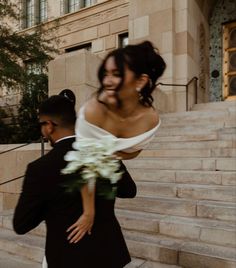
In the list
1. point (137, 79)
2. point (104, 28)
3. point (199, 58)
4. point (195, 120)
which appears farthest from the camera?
point (104, 28)

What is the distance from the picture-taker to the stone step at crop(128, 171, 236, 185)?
4.77 metres

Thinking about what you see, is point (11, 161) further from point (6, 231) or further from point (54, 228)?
point (54, 228)

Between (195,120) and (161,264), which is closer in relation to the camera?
(161,264)

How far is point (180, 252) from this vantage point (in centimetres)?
349

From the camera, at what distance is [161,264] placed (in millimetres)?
3553

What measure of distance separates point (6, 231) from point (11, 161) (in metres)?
1.97

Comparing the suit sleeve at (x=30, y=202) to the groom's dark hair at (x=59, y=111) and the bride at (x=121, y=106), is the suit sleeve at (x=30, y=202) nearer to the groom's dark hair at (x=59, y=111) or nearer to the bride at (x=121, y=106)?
the bride at (x=121, y=106)

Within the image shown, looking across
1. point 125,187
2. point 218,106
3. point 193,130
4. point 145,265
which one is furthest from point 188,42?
point 125,187

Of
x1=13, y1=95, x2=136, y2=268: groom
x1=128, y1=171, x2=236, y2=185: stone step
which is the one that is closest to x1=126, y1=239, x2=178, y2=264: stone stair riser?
x1=128, y1=171, x2=236, y2=185: stone step

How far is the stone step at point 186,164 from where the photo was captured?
16.8 feet

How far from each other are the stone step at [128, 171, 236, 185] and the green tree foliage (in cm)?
714

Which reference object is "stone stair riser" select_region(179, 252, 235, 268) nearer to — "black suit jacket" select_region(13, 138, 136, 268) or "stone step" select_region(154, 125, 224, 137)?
"black suit jacket" select_region(13, 138, 136, 268)

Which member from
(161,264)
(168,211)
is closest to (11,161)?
(168,211)

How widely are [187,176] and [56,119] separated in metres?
3.55
